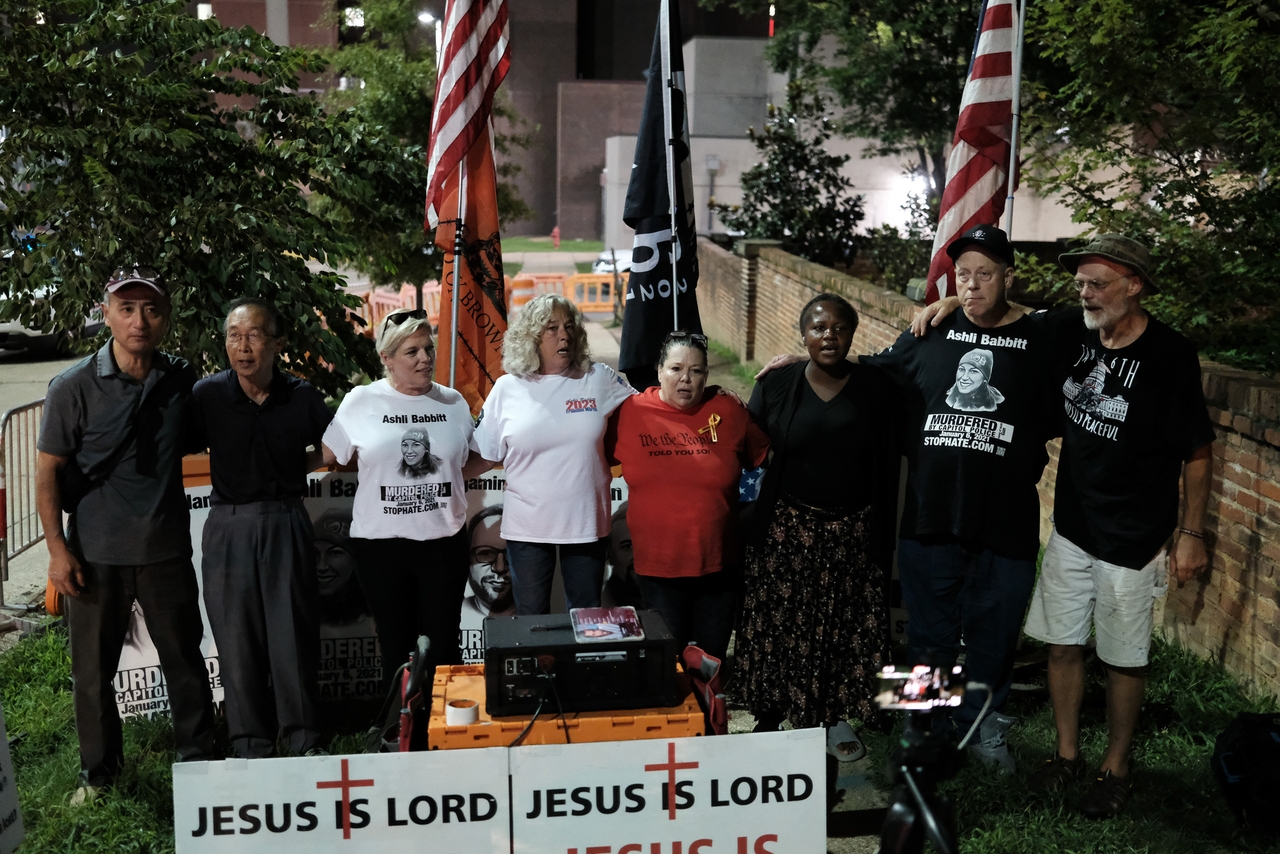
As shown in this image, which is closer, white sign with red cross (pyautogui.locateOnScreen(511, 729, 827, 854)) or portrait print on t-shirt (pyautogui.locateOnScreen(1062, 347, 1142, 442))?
white sign with red cross (pyautogui.locateOnScreen(511, 729, 827, 854))

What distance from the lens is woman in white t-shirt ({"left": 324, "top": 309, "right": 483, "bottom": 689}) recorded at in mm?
4574

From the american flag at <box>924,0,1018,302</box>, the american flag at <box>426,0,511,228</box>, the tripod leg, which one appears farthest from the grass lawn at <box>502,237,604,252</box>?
the tripod leg

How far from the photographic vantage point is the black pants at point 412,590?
15.2 ft

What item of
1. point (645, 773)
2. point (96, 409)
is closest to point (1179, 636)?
point (645, 773)

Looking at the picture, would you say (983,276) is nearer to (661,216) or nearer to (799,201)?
(661,216)

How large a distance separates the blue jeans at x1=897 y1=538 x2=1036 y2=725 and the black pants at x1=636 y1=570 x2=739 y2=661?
735mm

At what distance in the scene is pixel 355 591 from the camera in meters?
5.45

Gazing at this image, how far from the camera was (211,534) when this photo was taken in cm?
453

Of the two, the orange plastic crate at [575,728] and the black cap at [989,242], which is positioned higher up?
the black cap at [989,242]

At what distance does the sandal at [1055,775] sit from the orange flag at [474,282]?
12.1ft

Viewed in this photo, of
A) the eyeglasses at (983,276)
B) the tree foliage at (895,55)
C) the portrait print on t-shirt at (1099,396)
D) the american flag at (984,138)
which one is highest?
the tree foliage at (895,55)

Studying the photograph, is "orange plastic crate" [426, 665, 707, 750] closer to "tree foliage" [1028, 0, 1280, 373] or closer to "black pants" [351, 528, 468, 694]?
"black pants" [351, 528, 468, 694]

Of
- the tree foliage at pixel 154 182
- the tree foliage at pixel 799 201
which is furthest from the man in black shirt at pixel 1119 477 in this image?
the tree foliage at pixel 799 201

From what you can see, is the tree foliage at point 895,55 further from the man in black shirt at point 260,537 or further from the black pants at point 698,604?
the man in black shirt at point 260,537
